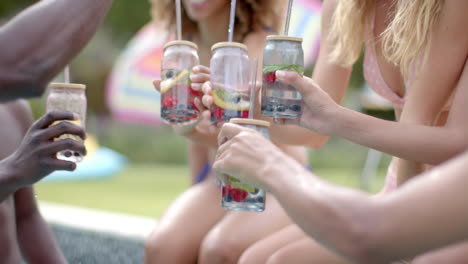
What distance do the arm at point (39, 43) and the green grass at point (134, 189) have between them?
13.1 ft

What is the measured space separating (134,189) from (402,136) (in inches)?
222

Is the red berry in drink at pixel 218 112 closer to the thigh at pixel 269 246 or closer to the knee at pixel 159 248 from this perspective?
the thigh at pixel 269 246

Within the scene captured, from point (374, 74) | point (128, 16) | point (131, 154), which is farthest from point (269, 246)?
point (128, 16)

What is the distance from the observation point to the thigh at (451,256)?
4.30 feet

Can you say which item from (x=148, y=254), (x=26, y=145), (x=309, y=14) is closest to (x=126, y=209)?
(x=309, y=14)

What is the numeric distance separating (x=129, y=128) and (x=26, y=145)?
412 inches

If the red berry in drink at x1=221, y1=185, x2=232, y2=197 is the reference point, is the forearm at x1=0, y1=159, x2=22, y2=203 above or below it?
below

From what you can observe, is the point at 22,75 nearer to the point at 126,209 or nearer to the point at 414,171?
the point at 414,171

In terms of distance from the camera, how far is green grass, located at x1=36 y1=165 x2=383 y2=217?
5.61 metres

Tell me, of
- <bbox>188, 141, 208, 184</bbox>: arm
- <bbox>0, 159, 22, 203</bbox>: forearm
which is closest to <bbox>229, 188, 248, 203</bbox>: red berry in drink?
<bbox>0, 159, 22, 203</bbox>: forearm

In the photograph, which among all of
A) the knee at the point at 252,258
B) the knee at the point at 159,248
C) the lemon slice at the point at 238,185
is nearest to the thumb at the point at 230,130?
the lemon slice at the point at 238,185

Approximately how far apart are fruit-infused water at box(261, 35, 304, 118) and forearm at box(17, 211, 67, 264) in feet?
3.54

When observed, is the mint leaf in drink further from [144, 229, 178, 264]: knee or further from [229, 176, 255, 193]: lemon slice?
[144, 229, 178, 264]: knee

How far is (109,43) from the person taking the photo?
608 inches
